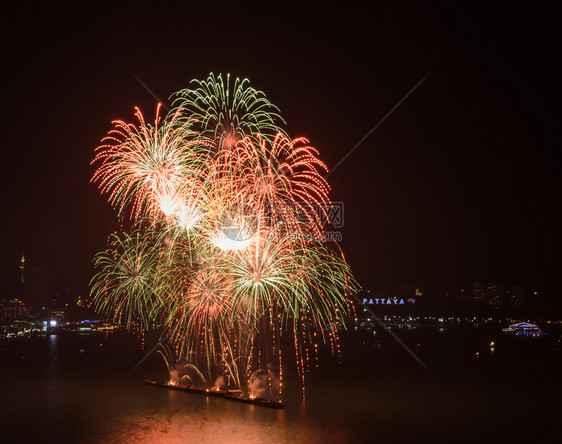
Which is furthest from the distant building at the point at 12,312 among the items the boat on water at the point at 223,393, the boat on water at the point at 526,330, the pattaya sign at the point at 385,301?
the boat on water at the point at 526,330

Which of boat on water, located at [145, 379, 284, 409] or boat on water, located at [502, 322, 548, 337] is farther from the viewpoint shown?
boat on water, located at [502, 322, 548, 337]

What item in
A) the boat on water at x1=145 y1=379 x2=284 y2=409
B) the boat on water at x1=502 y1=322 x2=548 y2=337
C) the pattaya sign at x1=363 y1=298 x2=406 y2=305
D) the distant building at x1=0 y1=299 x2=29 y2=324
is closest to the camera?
the boat on water at x1=145 y1=379 x2=284 y2=409

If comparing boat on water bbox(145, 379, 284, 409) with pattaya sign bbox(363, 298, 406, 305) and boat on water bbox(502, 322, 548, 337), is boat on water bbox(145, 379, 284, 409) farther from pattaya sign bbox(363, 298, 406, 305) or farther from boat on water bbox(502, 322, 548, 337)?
pattaya sign bbox(363, 298, 406, 305)

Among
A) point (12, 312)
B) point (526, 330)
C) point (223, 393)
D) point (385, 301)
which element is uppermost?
point (385, 301)

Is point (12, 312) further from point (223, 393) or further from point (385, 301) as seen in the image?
point (223, 393)

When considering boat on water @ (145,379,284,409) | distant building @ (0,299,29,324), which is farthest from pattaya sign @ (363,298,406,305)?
boat on water @ (145,379,284,409)

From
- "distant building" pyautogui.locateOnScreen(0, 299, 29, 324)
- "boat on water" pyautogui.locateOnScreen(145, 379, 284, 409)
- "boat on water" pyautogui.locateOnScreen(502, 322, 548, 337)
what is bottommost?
"boat on water" pyautogui.locateOnScreen(502, 322, 548, 337)

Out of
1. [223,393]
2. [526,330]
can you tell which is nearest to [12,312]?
[526,330]

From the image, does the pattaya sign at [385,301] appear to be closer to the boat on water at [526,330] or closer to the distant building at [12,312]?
the boat on water at [526,330]

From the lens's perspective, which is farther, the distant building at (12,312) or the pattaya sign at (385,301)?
the pattaya sign at (385,301)
